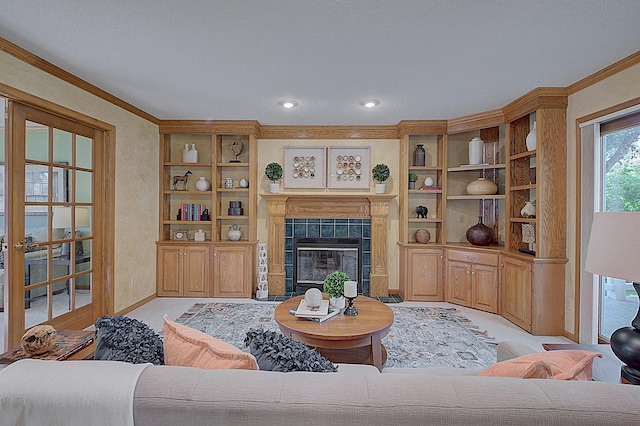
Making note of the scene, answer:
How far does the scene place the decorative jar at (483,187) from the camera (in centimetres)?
431

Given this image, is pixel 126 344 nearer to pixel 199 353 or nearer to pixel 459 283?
pixel 199 353

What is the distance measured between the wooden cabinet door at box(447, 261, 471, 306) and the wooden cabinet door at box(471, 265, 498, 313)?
76 mm

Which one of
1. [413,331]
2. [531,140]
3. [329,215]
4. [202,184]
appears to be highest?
[531,140]

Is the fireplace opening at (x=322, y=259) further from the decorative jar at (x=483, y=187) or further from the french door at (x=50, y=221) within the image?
the french door at (x=50, y=221)

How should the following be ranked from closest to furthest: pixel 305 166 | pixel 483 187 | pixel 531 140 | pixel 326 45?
pixel 326 45 → pixel 531 140 → pixel 483 187 → pixel 305 166

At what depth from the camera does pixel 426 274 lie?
4.57 meters

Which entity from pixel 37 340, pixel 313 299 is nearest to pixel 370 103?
pixel 313 299

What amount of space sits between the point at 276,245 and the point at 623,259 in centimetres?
400

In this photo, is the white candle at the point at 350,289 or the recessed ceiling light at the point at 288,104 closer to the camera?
the white candle at the point at 350,289

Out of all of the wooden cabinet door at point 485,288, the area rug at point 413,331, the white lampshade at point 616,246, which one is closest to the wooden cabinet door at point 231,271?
the area rug at point 413,331

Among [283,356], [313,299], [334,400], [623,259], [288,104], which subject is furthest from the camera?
[288,104]

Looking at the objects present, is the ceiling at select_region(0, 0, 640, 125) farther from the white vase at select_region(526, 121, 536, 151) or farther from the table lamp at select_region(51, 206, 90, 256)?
the table lamp at select_region(51, 206, 90, 256)

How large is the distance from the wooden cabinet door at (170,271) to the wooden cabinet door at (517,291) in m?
4.23

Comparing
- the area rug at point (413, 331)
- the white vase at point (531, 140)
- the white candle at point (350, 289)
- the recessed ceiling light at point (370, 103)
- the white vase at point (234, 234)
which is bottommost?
the area rug at point (413, 331)
